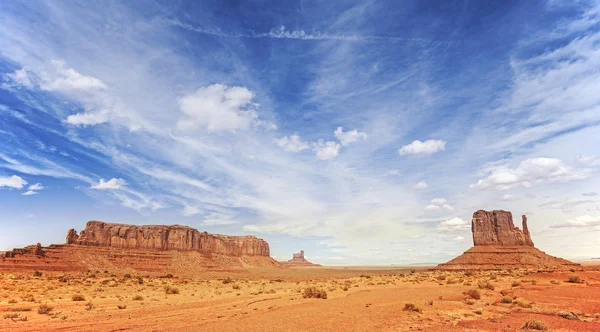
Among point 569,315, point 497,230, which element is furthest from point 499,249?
point 569,315

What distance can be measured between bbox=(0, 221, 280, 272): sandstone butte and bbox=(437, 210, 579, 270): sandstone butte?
306 feet

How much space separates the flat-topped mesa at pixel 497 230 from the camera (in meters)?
119

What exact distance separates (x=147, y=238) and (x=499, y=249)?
13300cm

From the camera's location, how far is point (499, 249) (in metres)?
114

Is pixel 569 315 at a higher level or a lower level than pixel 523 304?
higher

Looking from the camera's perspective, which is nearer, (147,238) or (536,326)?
(536,326)

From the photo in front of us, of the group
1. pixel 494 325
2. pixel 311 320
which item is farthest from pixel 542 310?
pixel 311 320

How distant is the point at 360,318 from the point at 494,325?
523 cm

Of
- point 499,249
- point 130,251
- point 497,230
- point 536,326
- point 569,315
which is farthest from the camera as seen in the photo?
point 497,230

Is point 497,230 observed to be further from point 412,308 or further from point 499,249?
point 412,308

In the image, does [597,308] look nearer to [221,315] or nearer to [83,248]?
[221,315]

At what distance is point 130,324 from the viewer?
13.7 meters

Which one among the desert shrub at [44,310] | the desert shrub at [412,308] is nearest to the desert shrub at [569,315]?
the desert shrub at [412,308]

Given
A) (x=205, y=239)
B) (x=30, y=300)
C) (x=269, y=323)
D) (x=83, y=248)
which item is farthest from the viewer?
(x=205, y=239)
